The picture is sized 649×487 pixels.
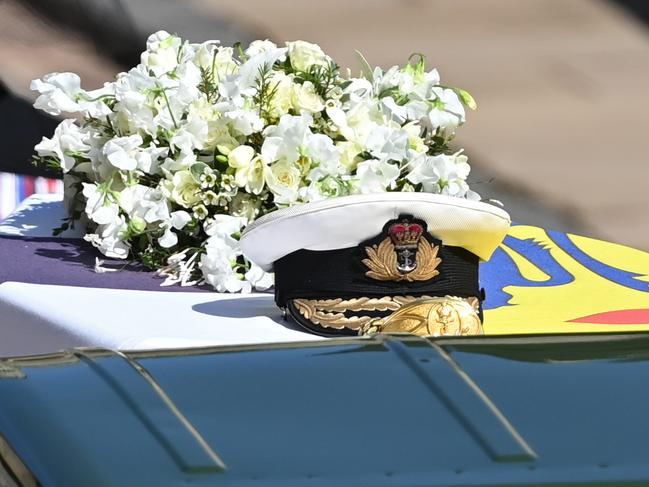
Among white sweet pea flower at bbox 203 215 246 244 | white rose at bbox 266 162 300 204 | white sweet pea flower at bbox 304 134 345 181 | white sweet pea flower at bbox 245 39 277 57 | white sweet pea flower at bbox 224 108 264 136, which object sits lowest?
white sweet pea flower at bbox 203 215 246 244

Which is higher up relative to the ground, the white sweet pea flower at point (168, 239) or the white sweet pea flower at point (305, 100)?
the white sweet pea flower at point (305, 100)

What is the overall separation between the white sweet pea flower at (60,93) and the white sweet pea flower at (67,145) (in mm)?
36

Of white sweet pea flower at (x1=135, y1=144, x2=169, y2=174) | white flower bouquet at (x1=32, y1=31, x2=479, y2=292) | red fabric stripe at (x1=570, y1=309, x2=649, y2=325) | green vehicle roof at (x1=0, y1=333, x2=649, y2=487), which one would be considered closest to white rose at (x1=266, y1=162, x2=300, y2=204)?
white flower bouquet at (x1=32, y1=31, x2=479, y2=292)

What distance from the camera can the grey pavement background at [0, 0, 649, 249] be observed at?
4.15 metres

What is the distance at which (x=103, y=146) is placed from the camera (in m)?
2.19

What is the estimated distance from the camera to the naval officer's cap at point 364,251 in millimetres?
1647

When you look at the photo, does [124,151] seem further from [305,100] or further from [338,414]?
[338,414]

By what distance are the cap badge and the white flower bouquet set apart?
23cm

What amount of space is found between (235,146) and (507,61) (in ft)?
8.15

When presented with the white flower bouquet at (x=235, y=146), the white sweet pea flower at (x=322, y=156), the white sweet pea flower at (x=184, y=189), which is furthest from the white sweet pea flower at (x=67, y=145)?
the white sweet pea flower at (x=322, y=156)

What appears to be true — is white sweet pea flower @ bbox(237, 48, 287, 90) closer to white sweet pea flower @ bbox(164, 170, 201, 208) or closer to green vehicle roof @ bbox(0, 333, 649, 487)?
white sweet pea flower @ bbox(164, 170, 201, 208)

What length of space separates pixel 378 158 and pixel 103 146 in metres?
0.53

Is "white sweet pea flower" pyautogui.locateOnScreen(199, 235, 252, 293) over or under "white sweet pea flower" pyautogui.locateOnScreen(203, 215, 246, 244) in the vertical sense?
under

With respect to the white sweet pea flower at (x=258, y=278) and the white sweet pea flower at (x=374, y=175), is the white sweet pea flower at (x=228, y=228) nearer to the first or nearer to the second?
the white sweet pea flower at (x=258, y=278)
